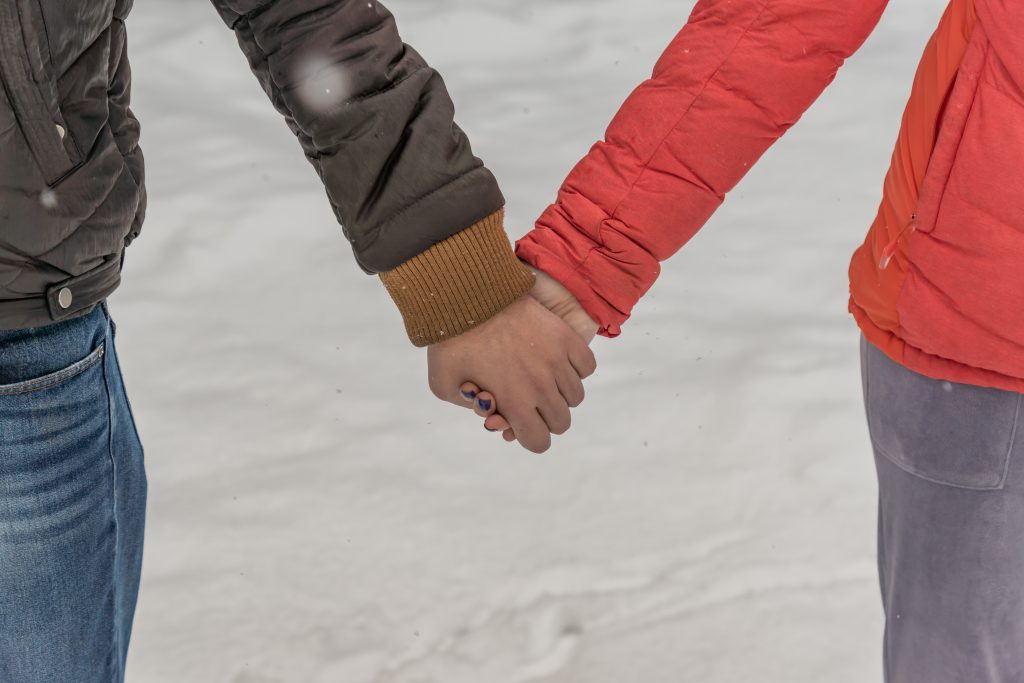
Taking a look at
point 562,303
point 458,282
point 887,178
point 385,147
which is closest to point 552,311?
point 562,303

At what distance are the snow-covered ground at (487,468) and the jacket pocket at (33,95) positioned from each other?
1.61m

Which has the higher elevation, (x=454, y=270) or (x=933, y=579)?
(x=454, y=270)

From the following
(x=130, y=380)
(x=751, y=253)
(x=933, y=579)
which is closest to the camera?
(x=933, y=579)

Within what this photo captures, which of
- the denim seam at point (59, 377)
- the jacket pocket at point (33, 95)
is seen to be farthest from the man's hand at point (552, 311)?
the jacket pocket at point (33, 95)

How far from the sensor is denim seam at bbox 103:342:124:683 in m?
1.39

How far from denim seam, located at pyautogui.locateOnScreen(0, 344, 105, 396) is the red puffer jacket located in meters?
0.64

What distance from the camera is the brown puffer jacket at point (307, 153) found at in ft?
3.82

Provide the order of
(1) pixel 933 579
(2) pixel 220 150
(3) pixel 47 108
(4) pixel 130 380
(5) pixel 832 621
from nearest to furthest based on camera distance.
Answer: (3) pixel 47 108 → (1) pixel 933 579 → (5) pixel 832 621 → (4) pixel 130 380 → (2) pixel 220 150

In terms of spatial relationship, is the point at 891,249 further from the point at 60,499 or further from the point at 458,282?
the point at 60,499

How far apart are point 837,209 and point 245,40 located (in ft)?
10.5

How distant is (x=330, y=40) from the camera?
1387mm

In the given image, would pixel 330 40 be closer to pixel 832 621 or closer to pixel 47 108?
pixel 47 108

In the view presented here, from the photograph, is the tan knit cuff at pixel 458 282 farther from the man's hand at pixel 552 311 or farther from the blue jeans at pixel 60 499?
the blue jeans at pixel 60 499

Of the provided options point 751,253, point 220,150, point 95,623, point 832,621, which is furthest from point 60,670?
point 220,150
